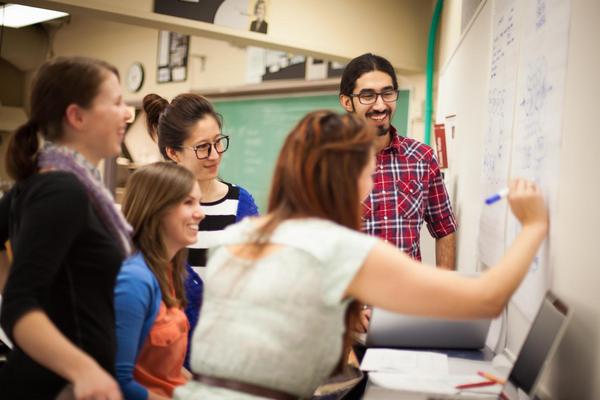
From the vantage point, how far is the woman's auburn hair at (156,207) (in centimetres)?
167

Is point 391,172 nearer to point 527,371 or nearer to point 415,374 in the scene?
point 415,374

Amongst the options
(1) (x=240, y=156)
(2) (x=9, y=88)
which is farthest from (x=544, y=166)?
(2) (x=9, y=88)

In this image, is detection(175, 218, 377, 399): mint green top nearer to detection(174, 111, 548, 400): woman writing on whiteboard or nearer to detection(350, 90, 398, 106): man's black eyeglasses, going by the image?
detection(174, 111, 548, 400): woman writing on whiteboard

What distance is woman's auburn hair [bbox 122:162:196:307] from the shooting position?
65.6 inches

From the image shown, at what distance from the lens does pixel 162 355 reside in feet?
5.33

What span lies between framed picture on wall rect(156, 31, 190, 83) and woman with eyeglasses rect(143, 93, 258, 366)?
4.18m

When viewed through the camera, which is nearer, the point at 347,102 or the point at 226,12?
the point at 347,102

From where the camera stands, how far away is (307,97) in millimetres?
5172

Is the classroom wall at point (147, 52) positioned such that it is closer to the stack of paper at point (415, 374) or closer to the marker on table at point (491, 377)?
the stack of paper at point (415, 374)

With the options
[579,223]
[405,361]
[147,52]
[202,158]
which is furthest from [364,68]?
[147,52]

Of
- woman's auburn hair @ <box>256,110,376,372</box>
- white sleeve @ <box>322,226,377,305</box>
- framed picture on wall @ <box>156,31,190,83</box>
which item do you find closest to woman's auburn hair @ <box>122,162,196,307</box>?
woman's auburn hair @ <box>256,110,376,372</box>

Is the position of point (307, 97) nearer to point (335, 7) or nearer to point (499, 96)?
point (335, 7)

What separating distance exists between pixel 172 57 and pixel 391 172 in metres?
4.57

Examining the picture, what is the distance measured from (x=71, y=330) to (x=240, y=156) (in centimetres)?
468
